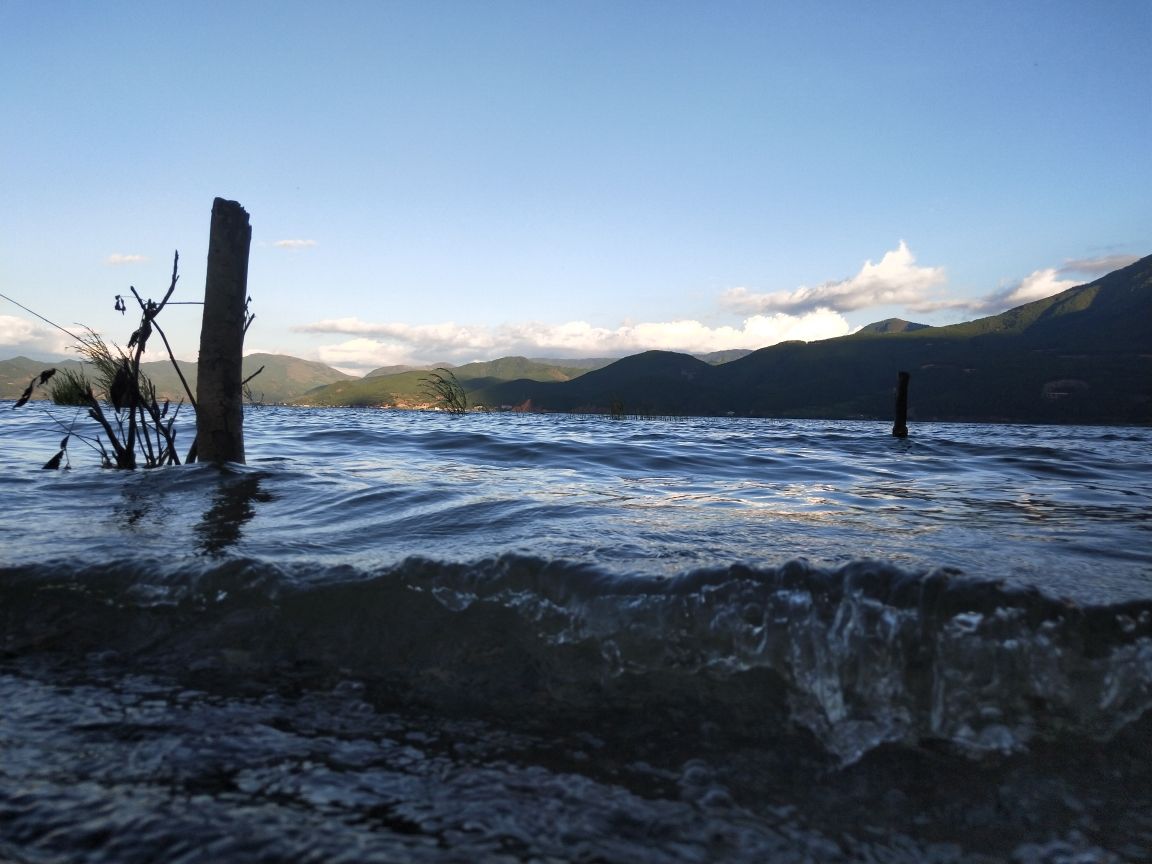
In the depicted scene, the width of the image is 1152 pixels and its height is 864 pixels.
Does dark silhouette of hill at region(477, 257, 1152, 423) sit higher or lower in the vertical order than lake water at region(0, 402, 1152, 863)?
higher

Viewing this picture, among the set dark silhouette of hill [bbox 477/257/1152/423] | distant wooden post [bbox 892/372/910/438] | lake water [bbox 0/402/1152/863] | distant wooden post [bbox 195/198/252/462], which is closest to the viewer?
lake water [bbox 0/402/1152/863]

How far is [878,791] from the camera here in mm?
2084

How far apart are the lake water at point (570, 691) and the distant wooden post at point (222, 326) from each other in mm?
2314

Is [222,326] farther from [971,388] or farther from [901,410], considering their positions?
[971,388]

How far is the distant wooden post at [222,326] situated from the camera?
22.8 feet

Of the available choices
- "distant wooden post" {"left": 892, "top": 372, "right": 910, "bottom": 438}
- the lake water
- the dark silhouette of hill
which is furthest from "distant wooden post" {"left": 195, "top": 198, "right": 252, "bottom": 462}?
the dark silhouette of hill

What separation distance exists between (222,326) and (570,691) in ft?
20.4

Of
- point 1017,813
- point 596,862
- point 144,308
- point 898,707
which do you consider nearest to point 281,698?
point 596,862

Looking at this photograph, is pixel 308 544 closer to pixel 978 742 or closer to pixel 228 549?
pixel 228 549

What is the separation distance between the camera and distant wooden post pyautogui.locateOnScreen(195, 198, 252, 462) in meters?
6.95

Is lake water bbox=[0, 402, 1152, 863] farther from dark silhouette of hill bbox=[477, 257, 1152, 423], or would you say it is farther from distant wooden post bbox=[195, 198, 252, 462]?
dark silhouette of hill bbox=[477, 257, 1152, 423]

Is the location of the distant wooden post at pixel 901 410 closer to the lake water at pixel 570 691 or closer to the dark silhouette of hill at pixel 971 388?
the lake water at pixel 570 691

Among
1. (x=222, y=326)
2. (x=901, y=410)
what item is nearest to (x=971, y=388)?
(x=901, y=410)

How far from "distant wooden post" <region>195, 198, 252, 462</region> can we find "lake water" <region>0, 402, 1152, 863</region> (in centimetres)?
231
